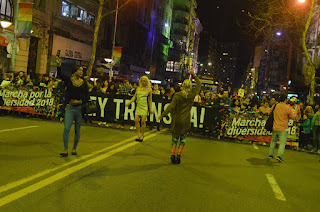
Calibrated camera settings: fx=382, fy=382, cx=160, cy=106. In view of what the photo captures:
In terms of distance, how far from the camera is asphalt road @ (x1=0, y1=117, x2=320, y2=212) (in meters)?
5.19

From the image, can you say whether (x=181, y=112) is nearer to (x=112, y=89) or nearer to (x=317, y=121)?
(x=112, y=89)

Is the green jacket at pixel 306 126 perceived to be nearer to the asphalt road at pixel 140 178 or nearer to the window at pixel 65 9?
the asphalt road at pixel 140 178

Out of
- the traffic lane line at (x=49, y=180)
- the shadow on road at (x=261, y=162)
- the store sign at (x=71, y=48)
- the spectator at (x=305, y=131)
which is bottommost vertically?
the traffic lane line at (x=49, y=180)

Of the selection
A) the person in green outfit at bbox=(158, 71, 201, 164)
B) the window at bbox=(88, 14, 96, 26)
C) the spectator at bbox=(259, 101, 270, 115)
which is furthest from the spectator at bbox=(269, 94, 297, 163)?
the window at bbox=(88, 14, 96, 26)

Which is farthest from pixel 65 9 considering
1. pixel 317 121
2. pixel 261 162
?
pixel 261 162

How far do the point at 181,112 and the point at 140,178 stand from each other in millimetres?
2255

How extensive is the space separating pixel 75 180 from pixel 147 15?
2296 inches

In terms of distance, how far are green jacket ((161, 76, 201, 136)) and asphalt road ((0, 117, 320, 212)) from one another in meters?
0.78

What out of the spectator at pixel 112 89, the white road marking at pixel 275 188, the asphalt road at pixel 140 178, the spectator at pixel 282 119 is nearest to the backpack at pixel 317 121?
the asphalt road at pixel 140 178

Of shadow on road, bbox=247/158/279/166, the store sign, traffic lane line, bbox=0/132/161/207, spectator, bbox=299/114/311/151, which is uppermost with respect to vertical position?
the store sign

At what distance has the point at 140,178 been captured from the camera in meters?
6.71

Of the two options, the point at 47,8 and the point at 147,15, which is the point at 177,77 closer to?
the point at 147,15

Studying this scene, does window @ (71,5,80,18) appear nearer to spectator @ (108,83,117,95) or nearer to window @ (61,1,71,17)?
window @ (61,1,71,17)

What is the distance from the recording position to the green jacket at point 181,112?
8391 millimetres
